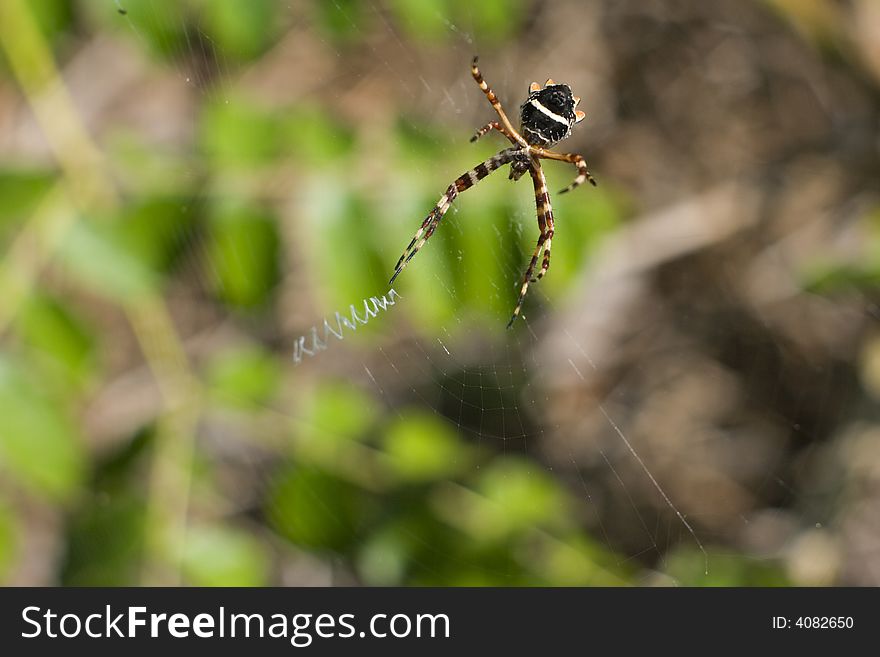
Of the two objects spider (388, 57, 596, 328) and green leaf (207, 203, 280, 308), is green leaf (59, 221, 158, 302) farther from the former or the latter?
spider (388, 57, 596, 328)

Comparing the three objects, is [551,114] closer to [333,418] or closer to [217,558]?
[333,418]

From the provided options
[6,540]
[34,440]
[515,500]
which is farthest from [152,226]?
[515,500]

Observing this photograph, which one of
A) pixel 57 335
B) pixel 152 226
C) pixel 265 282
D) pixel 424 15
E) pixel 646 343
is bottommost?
pixel 57 335

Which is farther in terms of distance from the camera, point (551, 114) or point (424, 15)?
point (424, 15)

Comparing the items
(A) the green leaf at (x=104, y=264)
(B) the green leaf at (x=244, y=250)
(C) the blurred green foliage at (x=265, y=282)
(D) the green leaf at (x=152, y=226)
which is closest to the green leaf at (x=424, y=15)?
(C) the blurred green foliage at (x=265, y=282)

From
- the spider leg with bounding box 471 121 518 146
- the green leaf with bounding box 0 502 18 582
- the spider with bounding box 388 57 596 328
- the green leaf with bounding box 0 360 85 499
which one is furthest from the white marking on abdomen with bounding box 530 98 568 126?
the green leaf with bounding box 0 502 18 582
